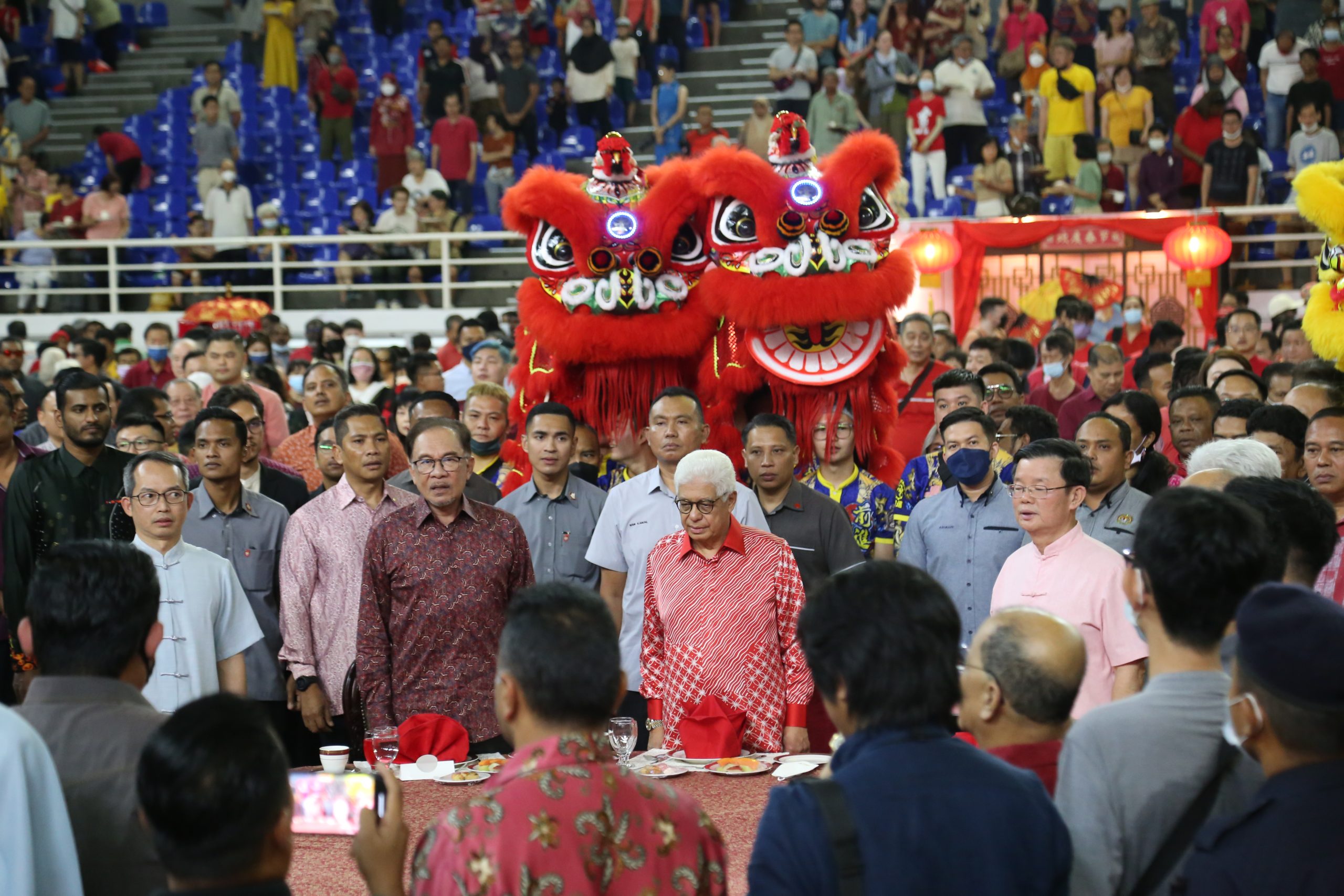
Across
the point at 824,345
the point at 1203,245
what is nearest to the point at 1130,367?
the point at 1203,245

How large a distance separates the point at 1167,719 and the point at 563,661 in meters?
0.83

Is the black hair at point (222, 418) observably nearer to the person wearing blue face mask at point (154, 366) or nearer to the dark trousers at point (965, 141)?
A: the person wearing blue face mask at point (154, 366)

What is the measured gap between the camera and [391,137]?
1350cm

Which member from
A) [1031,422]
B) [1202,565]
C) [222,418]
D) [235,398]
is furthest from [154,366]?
[1202,565]

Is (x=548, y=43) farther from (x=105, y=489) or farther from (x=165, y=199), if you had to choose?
(x=105, y=489)

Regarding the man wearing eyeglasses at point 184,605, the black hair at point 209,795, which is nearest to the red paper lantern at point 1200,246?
the man wearing eyeglasses at point 184,605

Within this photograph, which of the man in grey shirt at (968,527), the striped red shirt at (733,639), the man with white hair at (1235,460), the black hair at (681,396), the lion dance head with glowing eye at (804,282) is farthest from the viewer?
the lion dance head with glowing eye at (804,282)

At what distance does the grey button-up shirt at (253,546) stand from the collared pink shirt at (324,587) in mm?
101

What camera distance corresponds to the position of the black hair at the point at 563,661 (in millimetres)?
1911

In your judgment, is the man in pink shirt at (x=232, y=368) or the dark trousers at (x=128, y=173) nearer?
the man in pink shirt at (x=232, y=368)

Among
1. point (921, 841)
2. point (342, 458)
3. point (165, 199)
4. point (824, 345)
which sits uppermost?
point (165, 199)

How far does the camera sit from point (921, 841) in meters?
1.80

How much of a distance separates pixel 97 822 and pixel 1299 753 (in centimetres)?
166

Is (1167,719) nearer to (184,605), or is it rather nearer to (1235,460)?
(1235,460)
